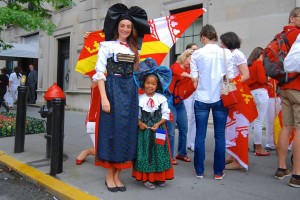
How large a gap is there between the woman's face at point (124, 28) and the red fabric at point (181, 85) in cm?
140

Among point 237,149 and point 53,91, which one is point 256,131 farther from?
point 53,91

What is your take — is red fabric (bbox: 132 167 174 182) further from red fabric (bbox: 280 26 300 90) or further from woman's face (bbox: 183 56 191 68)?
woman's face (bbox: 183 56 191 68)

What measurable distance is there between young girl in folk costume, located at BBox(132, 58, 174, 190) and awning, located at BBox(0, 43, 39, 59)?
1263cm

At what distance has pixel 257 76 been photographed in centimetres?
532

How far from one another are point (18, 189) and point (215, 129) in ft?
8.47

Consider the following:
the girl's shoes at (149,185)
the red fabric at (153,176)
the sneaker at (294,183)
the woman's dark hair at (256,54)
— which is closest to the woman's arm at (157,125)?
the red fabric at (153,176)

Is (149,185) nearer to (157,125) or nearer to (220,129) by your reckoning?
(157,125)

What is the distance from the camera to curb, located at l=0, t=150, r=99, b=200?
3555mm

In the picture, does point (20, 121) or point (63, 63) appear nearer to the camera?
point (20, 121)

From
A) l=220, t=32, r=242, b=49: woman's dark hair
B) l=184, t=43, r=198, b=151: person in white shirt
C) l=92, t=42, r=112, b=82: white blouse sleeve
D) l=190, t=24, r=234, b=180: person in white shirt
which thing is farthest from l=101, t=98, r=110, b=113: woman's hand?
l=184, t=43, r=198, b=151: person in white shirt

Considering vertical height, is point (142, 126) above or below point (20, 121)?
above

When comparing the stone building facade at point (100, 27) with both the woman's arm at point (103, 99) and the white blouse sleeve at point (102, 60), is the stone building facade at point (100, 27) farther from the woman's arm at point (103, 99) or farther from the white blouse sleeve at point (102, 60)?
the woman's arm at point (103, 99)

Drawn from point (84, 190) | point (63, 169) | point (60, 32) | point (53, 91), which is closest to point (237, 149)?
point (84, 190)

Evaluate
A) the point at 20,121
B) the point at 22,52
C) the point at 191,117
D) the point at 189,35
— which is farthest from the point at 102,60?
the point at 22,52
